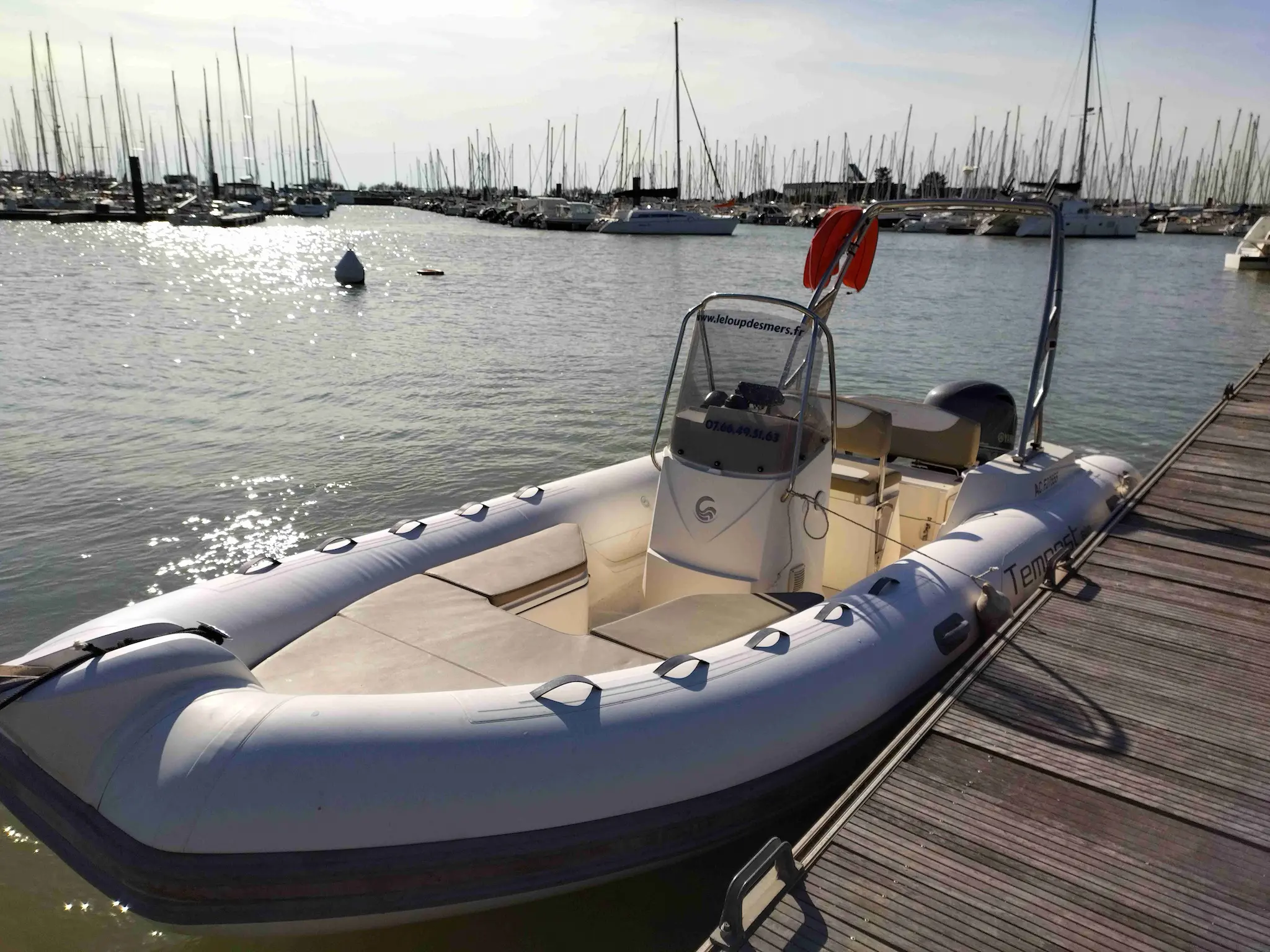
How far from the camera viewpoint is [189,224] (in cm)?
5900

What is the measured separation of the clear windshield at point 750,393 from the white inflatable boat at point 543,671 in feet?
0.06

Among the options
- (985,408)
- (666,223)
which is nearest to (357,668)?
(985,408)

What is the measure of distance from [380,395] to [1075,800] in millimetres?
11767

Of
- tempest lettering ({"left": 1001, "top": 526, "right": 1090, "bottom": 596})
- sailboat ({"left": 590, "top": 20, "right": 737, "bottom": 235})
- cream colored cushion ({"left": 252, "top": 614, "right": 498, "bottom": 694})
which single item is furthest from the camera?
sailboat ({"left": 590, "top": 20, "right": 737, "bottom": 235})

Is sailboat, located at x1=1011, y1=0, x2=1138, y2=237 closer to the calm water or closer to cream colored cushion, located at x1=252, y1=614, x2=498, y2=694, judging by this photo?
the calm water

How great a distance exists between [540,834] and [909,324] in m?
20.6

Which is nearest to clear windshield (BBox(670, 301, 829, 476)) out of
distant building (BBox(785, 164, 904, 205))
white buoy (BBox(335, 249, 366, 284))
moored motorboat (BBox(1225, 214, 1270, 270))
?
white buoy (BBox(335, 249, 366, 284))

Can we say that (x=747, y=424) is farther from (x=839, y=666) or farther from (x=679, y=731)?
(x=679, y=731)

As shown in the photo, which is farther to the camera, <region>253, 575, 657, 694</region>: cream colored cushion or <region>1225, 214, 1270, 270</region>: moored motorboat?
<region>1225, 214, 1270, 270</region>: moored motorboat

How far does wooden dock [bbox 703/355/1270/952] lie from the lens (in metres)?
2.58

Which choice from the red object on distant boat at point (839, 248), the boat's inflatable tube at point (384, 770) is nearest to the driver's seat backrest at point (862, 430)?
the red object on distant boat at point (839, 248)

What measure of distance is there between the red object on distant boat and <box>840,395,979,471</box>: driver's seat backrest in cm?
84

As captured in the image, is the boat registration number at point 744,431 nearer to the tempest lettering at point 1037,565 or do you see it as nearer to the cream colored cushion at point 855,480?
the cream colored cushion at point 855,480

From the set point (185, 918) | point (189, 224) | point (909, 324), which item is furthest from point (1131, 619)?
point (189, 224)
